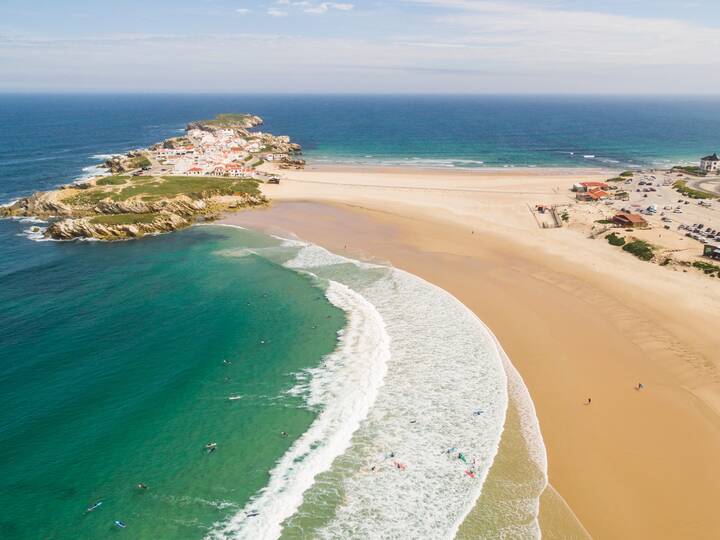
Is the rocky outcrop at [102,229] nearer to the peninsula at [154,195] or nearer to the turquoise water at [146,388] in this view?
the peninsula at [154,195]

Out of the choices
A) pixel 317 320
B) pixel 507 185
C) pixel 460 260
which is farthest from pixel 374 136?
pixel 317 320

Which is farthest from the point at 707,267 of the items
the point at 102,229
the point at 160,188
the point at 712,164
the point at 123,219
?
the point at 160,188

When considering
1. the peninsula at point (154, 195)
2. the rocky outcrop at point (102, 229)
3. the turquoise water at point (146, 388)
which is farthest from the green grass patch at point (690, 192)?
the rocky outcrop at point (102, 229)

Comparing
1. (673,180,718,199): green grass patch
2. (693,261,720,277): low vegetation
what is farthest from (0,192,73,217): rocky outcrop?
(673,180,718,199): green grass patch

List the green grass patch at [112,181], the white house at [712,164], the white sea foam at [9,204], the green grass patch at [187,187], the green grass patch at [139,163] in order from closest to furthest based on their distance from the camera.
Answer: the white sea foam at [9,204] → the green grass patch at [187,187] → the green grass patch at [112,181] → the white house at [712,164] → the green grass patch at [139,163]

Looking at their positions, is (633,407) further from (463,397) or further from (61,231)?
(61,231)

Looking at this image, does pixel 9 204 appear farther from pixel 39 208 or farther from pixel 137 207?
pixel 137 207
